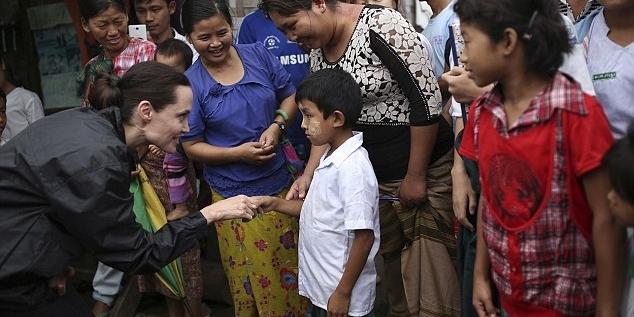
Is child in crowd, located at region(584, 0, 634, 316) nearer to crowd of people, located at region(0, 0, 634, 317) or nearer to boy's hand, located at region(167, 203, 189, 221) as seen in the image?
crowd of people, located at region(0, 0, 634, 317)

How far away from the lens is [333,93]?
8.76 feet

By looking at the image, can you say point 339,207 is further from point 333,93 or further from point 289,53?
point 289,53

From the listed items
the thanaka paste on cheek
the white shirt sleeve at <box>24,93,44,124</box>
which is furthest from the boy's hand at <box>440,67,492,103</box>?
the white shirt sleeve at <box>24,93,44,124</box>

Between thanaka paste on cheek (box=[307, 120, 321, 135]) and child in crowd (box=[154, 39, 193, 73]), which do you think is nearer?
thanaka paste on cheek (box=[307, 120, 321, 135])

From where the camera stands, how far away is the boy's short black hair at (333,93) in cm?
267

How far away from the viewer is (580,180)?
1.82m

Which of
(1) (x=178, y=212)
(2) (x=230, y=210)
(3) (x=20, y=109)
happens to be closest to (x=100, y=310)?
(1) (x=178, y=212)

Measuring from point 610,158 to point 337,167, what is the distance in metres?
1.16

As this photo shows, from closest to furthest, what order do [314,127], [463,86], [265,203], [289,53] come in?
[463,86]
[314,127]
[265,203]
[289,53]

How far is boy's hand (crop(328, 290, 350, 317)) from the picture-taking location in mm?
2648

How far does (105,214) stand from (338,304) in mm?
1019

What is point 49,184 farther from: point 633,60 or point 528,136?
point 633,60

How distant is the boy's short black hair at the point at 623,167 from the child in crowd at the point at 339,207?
1.06 metres

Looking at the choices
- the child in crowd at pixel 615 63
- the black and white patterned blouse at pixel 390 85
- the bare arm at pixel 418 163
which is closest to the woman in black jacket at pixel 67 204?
the black and white patterned blouse at pixel 390 85
